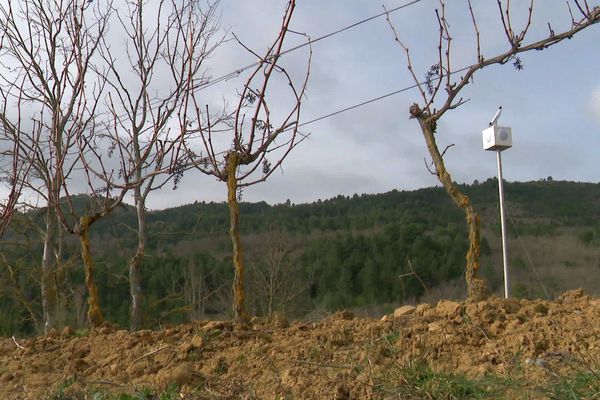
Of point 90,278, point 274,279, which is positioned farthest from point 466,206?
point 274,279

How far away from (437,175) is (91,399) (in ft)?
8.67

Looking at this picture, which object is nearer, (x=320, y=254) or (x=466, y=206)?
(x=466, y=206)

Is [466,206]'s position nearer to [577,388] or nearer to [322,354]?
[322,354]

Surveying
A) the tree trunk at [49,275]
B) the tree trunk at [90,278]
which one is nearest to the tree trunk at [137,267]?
the tree trunk at [49,275]

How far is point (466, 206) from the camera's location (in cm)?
465

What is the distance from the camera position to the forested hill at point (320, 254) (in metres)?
12.2

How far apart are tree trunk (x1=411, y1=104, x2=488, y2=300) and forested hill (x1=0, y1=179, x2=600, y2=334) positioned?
4750mm

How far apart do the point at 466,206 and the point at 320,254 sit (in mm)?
17189

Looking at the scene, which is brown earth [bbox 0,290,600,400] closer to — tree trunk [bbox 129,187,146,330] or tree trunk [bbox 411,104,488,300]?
tree trunk [bbox 411,104,488,300]

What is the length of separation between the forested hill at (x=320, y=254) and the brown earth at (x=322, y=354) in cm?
514

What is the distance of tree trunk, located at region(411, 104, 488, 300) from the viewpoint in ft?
14.8

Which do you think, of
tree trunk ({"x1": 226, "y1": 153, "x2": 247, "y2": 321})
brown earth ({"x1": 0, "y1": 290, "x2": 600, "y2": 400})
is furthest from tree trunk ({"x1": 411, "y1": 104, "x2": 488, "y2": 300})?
tree trunk ({"x1": 226, "y1": 153, "x2": 247, "y2": 321})

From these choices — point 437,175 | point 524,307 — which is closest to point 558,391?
point 524,307

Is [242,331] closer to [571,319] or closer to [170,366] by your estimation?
[170,366]
